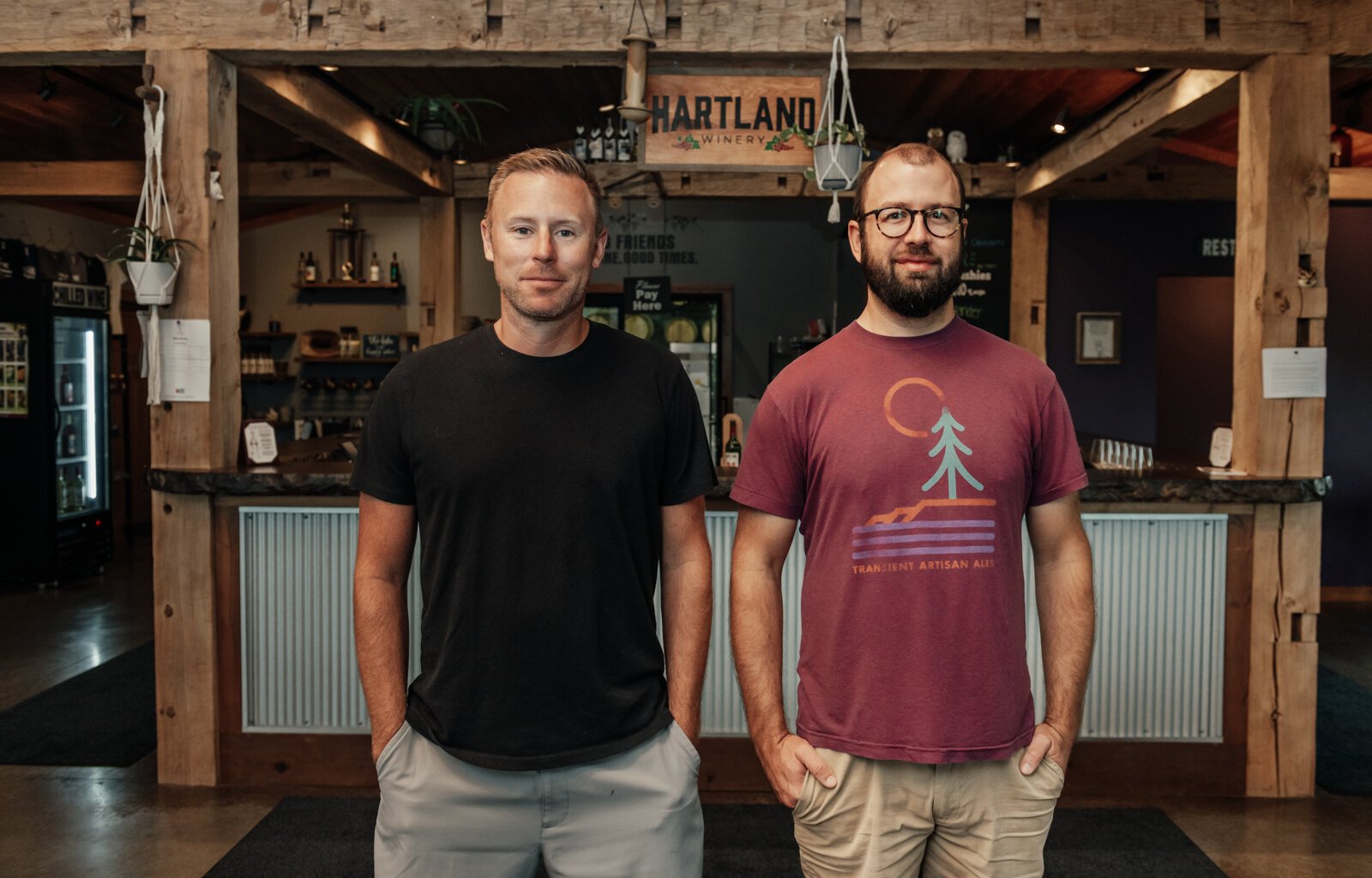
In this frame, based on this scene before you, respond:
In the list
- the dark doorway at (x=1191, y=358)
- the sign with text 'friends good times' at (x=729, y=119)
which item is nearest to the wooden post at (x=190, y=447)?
the sign with text 'friends good times' at (x=729, y=119)

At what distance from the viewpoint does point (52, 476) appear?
750 cm

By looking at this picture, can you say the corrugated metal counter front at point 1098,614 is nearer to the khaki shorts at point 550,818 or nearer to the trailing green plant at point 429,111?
the khaki shorts at point 550,818

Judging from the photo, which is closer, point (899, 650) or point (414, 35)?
point (899, 650)

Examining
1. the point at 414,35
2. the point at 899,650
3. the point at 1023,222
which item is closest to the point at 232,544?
the point at 414,35

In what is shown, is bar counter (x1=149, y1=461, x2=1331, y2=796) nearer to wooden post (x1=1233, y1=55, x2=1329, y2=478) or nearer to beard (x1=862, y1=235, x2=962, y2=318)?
wooden post (x1=1233, y1=55, x2=1329, y2=478)

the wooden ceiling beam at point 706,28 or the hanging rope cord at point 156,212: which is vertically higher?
the wooden ceiling beam at point 706,28

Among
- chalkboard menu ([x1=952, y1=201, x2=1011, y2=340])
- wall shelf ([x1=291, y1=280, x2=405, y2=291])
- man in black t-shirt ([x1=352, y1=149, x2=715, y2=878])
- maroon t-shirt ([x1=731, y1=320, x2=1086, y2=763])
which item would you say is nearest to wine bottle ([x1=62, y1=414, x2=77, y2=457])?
wall shelf ([x1=291, y1=280, x2=405, y2=291])

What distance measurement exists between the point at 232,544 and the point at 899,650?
112 inches

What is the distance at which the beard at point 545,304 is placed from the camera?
1692mm

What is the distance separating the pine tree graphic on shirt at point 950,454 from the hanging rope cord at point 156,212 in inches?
116

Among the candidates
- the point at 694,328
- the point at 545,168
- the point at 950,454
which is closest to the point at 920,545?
the point at 950,454

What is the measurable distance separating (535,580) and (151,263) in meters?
2.61

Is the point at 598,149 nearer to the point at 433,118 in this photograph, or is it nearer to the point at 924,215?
the point at 433,118

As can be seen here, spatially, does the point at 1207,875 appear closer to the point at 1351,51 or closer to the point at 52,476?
the point at 1351,51
